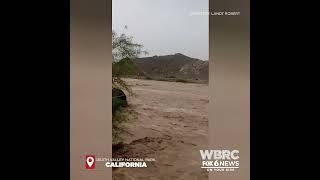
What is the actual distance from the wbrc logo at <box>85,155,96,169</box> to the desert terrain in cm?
19

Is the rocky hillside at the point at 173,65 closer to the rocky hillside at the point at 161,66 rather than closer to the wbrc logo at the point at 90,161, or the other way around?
the rocky hillside at the point at 161,66

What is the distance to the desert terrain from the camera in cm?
337

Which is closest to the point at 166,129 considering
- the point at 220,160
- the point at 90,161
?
the point at 220,160

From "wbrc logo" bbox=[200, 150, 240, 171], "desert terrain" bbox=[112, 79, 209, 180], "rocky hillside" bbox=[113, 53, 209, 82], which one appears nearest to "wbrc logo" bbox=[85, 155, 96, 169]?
"desert terrain" bbox=[112, 79, 209, 180]

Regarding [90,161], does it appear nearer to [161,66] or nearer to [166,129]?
[166,129]

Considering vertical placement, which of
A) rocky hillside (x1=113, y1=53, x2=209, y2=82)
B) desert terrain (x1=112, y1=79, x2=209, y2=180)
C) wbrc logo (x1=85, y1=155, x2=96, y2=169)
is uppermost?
rocky hillside (x1=113, y1=53, x2=209, y2=82)

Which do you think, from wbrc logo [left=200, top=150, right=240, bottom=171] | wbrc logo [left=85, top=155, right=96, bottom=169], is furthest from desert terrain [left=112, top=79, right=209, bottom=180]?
wbrc logo [left=85, top=155, right=96, bottom=169]

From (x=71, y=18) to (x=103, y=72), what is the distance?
1.83ft

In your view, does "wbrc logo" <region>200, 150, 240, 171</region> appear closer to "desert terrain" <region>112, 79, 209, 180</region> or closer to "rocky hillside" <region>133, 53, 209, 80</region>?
"desert terrain" <region>112, 79, 209, 180</region>

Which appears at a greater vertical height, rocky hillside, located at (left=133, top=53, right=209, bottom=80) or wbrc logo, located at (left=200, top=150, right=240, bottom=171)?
rocky hillside, located at (left=133, top=53, right=209, bottom=80)

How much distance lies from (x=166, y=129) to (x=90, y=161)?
0.73 meters

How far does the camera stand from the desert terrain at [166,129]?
3367 mm
